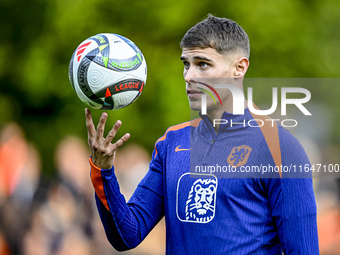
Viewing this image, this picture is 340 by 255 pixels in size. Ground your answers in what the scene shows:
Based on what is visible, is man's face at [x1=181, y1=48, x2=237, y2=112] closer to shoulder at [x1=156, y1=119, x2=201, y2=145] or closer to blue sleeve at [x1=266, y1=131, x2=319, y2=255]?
shoulder at [x1=156, y1=119, x2=201, y2=145]

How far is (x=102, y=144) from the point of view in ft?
9.66

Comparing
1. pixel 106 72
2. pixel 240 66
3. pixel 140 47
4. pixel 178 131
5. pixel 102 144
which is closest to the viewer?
pixel 102 144

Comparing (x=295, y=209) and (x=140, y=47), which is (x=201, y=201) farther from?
(x=140, y=47)

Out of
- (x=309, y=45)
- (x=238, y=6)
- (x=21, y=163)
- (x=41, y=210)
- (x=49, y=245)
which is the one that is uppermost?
(x=238, y=6)

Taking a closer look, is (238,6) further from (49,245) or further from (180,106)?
(49,245)

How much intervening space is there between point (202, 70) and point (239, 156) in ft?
1.93

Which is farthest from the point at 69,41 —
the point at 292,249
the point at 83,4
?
the point at 292,249

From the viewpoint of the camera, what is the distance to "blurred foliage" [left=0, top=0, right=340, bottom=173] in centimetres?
649

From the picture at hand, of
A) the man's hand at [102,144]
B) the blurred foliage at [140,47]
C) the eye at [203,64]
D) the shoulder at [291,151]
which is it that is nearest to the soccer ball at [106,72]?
the man's hand at [102,144]

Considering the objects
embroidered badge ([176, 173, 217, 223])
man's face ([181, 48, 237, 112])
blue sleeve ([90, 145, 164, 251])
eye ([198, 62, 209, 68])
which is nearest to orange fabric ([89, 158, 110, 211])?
blue sleeve ([90, 145, 164, 251])

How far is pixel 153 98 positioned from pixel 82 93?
3509mm

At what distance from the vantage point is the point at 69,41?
688 centimetres

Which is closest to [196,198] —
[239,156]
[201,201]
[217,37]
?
[201,201]

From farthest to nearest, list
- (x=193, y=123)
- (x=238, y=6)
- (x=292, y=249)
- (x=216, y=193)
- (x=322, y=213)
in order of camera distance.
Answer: (x=322, y=213) < (x=238, y=6) < (x=193, y=123) < (x=216, y=193) < (x=292, y=249)
